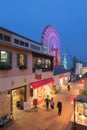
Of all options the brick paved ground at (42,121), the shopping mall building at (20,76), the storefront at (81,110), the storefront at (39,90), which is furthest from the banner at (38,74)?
the storefront at (81,110)

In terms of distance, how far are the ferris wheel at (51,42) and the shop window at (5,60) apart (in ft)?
75.0

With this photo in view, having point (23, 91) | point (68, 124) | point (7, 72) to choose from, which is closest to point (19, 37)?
point (23, 91)

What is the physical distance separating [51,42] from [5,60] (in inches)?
1060

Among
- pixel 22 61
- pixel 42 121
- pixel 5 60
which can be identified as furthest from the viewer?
pixel 22 61

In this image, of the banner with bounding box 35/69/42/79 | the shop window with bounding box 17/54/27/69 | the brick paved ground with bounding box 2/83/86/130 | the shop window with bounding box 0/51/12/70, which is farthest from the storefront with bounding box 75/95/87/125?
the banner with bounding box 35/69/42/79

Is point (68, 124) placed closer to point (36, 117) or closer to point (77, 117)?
point (77, 117)

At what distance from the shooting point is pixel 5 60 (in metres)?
15.8

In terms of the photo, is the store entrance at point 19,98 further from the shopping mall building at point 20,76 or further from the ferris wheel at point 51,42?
the ferris wheel at point 51,42

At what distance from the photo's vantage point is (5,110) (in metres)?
15.6

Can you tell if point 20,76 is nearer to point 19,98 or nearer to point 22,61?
point 22,61

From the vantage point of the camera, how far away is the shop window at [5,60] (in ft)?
49.6

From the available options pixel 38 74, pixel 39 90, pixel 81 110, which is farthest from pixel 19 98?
pixel 81 110

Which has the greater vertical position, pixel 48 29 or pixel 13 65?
pixel 48 29

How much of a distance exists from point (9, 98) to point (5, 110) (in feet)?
3.84
